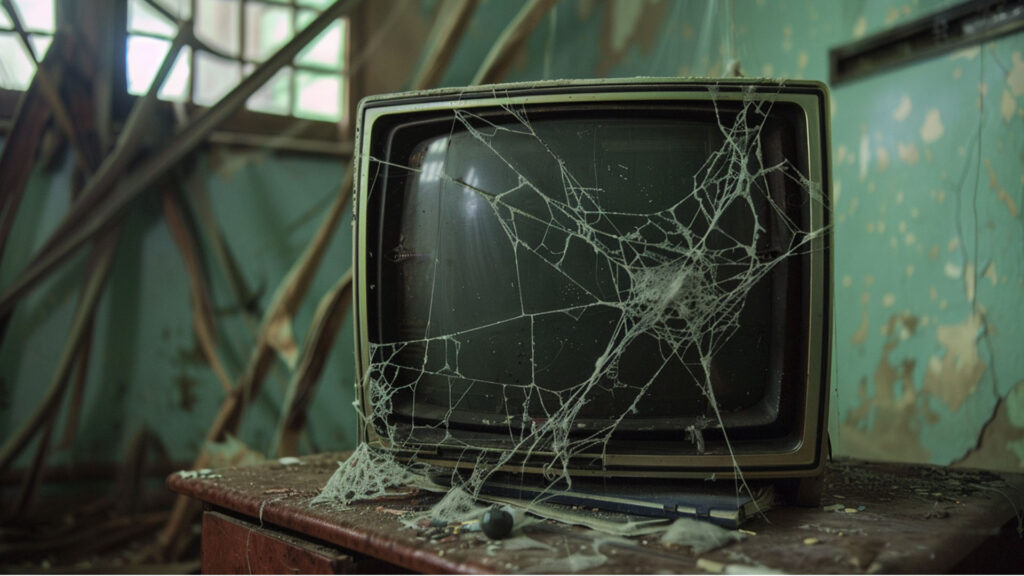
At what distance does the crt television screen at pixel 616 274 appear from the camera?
0.78m

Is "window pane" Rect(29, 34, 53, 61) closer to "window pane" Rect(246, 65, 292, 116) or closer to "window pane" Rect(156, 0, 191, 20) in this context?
"window pane" Rect(156, 0, 191, 20)

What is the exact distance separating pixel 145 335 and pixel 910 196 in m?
2.01

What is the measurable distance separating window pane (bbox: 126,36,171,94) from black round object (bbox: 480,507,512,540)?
1898 mm

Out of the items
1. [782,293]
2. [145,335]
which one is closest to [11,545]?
[145,335]

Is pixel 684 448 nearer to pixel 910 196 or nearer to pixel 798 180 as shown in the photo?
pixel 798 180

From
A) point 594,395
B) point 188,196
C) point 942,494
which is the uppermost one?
point 188,196

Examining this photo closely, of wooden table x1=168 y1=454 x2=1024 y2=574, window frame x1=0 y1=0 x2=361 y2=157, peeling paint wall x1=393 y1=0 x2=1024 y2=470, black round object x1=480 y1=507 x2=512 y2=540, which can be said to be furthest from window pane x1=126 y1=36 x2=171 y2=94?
black round object x1=480 y1=507 x2=512 y2=540

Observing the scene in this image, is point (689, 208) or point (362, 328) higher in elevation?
point (689, 208)

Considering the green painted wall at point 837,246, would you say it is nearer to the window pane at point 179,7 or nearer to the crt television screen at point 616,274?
the crt television screen at point 616,274

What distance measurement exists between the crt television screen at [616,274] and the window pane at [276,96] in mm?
1539

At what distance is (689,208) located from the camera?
2.62ft

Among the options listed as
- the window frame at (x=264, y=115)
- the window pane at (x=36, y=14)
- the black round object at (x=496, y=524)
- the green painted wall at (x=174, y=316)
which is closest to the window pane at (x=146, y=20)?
the window frame at (x=264, y=115)

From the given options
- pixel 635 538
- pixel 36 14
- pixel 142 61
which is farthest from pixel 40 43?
pixel 635 538

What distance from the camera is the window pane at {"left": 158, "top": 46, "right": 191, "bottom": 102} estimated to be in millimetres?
2117
